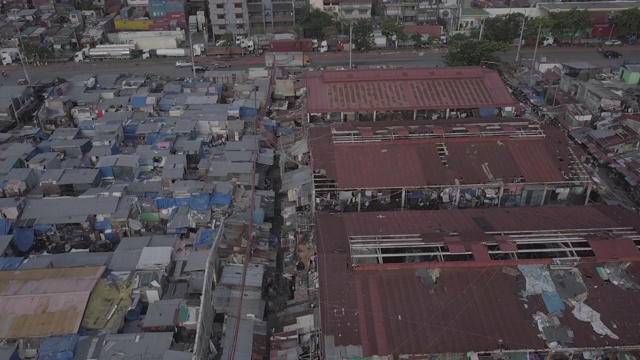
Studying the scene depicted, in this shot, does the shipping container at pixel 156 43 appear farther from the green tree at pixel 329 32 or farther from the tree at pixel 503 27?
the tree at pixel 503 27

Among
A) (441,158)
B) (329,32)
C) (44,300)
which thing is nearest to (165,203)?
(44,300)

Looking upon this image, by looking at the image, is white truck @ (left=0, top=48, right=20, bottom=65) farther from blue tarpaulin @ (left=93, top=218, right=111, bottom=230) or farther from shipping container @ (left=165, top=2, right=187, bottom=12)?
blue tarpaulin @ (left=93, top=218, right=111, bottom=230)

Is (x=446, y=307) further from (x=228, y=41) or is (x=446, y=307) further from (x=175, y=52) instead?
(x=175, y=52)

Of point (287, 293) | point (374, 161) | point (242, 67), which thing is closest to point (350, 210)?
point (374, 161)

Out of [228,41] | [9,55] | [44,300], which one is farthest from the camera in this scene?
[228,41]

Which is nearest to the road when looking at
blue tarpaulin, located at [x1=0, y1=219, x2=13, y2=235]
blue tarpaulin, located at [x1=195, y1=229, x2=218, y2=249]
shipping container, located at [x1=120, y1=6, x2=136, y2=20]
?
shipping container, located at [x1=120, y1=6, x2=136, y2=20]

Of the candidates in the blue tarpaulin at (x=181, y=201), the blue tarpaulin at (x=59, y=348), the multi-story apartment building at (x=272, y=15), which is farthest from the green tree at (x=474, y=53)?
the blue tarpaulin at (x=59, y=348)
